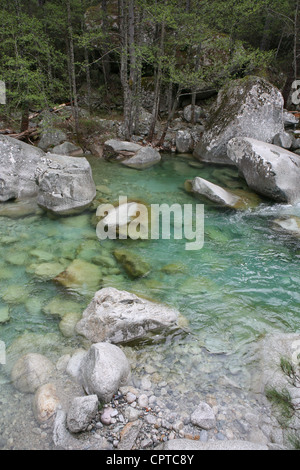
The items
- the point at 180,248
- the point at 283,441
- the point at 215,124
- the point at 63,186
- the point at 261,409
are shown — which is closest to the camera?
the point at 283,441

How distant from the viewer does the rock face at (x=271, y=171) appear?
29.6 feet

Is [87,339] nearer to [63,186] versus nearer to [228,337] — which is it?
[228,337]

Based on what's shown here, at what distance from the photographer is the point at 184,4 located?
15.5 m

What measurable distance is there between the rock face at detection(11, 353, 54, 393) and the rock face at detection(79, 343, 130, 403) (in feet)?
1.63

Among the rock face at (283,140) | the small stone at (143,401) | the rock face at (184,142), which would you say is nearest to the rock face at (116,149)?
the rock face at (184,142)

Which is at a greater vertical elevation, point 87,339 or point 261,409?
point 261,409

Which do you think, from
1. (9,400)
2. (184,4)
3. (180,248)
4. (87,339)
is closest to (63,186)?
(180,248)

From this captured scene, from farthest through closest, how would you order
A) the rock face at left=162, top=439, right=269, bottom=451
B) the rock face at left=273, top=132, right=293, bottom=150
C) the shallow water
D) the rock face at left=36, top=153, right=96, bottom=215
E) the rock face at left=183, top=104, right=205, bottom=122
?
the rock face at left=183, top=104, right=205, bottom=122 → the rock face at left=273, top=132, right=293, bottom=150 → the rock face at left=36, top=153, right=96, bottom=215 → the shallow water → the rock face at left=162, top=439, right=269, bottom=451

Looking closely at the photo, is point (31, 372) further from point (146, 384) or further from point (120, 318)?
point (146, 384)

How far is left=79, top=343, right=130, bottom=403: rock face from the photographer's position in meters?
3.38

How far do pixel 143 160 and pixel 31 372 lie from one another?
10795mm

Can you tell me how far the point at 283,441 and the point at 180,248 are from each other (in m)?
4.39

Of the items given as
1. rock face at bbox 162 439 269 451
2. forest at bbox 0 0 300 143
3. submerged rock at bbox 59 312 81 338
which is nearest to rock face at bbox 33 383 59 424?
submerged rock at bbox 59 312 81 338
